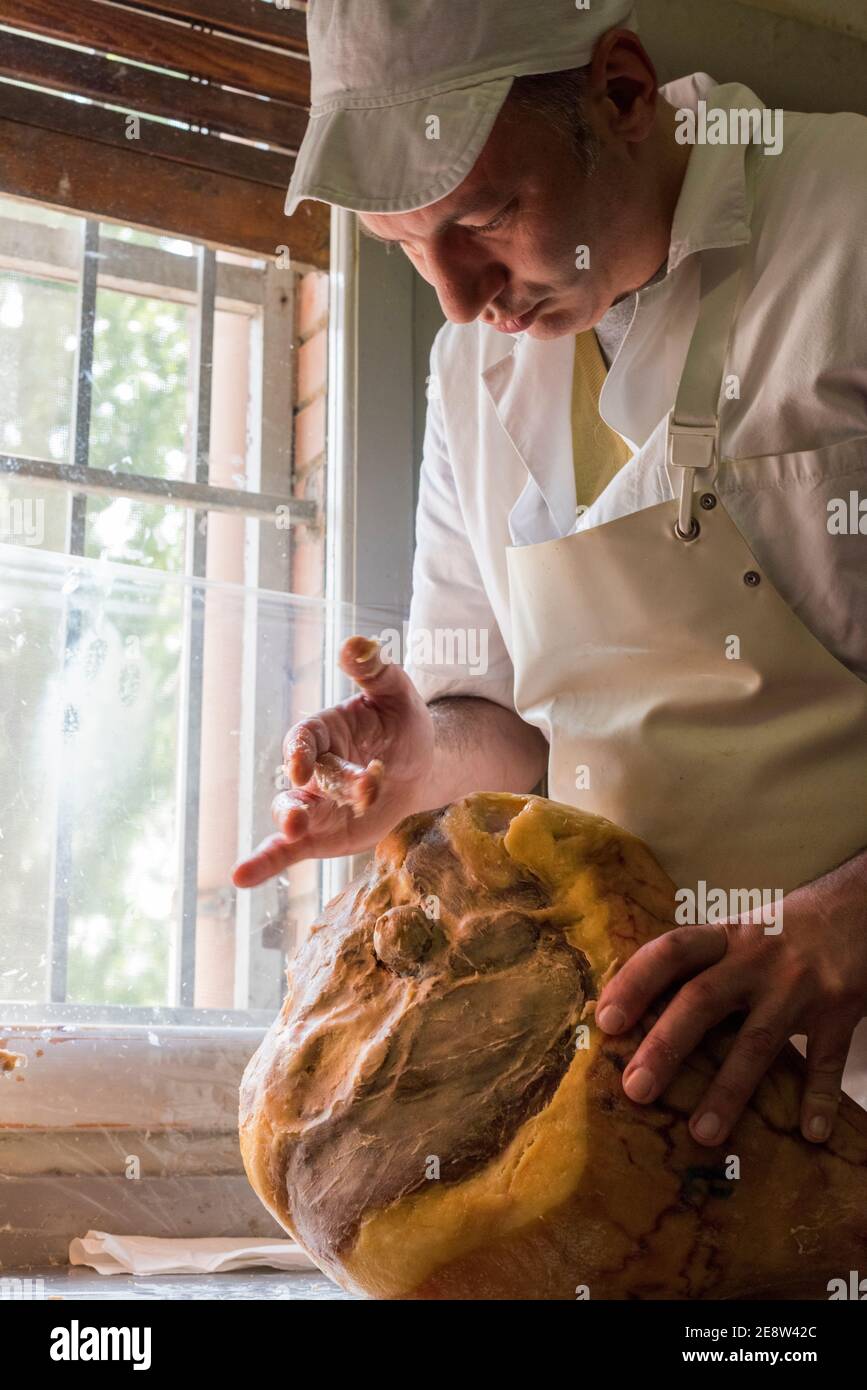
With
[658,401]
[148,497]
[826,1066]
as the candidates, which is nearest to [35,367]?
[148,497]

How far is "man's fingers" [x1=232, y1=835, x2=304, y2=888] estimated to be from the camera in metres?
1.42

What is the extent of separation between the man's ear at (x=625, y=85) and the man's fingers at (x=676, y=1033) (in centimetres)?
100

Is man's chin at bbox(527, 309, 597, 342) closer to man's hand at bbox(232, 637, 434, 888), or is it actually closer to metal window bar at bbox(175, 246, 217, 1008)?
man's hand at bbox(232, 637, 434, 888)

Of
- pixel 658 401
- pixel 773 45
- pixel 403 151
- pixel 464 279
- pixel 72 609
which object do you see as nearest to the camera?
pixel 403 151

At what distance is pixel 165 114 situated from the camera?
2475 millimetres

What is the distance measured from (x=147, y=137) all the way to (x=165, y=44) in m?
0.18

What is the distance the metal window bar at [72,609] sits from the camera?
224 centimetres

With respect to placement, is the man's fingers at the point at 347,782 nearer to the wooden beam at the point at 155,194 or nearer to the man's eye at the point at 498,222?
the man's eye at the point at 498,222

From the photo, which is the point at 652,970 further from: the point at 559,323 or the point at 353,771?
the point at 559,323

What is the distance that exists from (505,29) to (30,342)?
4.22 ft

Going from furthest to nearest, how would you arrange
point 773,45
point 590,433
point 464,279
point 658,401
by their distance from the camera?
point 773,45, point 590,433, point 658,401, point 464,279

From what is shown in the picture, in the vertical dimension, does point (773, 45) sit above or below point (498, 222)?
above
